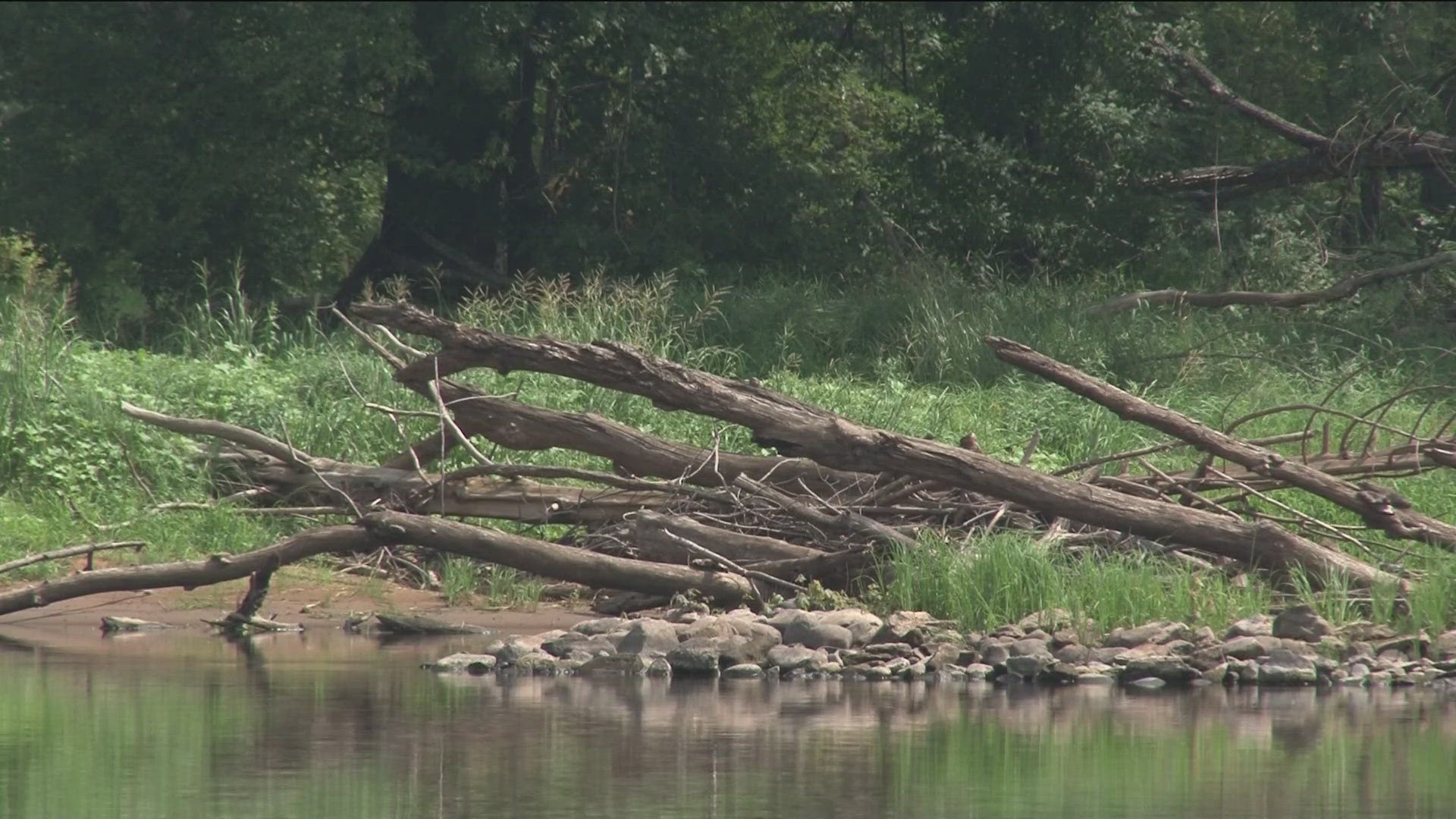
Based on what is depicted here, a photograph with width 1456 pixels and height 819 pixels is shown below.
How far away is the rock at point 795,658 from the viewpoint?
8.95 meters

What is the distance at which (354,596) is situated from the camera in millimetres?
11570

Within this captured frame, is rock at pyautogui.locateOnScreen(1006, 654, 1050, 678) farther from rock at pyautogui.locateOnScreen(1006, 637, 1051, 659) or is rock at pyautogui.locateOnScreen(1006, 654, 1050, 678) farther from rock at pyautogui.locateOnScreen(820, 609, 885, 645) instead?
rock at pyautogui.locateOnScreen(820, 609, 885, 645)

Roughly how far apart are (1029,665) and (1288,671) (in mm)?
1060

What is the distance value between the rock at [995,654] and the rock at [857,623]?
0.50 meters

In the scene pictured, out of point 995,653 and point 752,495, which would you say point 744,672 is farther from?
point 752,495

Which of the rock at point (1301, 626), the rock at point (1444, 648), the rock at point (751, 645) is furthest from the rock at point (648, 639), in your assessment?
the rock at point (1444, 648)

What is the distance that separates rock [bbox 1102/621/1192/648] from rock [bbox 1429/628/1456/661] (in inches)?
39.9

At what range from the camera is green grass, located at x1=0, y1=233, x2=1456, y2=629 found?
9.81 metres

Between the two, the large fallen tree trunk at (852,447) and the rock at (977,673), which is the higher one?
the large fallen tree trunk at (852,447)

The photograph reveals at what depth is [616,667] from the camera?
9055 millimetres

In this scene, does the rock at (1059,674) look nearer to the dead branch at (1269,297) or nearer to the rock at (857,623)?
the rock at (857,623)

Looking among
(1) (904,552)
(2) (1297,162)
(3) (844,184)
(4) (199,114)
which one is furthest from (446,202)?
(1) (904,552)

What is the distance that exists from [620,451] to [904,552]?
1.70 meters

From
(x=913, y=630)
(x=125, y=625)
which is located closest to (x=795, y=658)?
(x=913, y=630)
